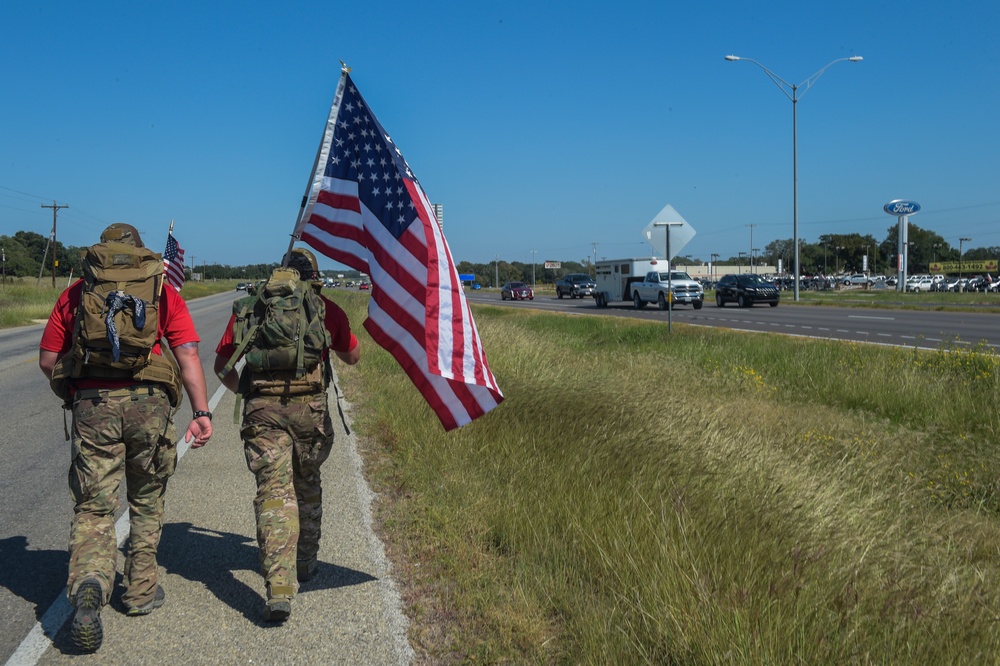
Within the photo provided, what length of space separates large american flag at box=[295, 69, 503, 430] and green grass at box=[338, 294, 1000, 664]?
1004 mm

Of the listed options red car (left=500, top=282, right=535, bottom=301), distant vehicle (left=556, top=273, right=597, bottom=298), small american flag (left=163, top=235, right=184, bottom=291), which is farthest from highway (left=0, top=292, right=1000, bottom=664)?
red car (left=500, top=282, right=535, bottom=301)

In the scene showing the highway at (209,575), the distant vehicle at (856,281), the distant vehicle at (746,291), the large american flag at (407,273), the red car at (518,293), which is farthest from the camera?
the distant vehicle at (856,281)

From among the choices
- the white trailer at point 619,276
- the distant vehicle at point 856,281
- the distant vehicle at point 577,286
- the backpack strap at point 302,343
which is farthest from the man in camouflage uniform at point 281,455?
the distant vehicle at point 856,281

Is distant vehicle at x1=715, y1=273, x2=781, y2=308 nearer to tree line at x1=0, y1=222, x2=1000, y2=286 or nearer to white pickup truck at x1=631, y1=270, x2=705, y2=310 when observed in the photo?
white pickup truck at x1=631, y1=270, x2=705, y2=310

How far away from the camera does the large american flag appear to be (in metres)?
4.48

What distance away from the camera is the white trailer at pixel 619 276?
42875 millimetres

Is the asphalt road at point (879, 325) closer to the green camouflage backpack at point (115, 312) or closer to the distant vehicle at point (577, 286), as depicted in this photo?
the green camouflage backpack at point (115, 312)

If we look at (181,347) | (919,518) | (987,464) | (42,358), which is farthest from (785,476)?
(42,358)

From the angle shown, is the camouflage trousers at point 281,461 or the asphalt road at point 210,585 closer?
the asphalt road at point 210,585

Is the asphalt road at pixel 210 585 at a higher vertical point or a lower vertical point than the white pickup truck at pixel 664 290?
lower

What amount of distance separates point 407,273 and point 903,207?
76298 mm

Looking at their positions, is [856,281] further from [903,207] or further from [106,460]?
[106,460]

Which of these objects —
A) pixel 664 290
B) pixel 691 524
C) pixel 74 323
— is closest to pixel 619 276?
pixel 664 290

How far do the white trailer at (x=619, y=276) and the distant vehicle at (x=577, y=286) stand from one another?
44.2 ft
